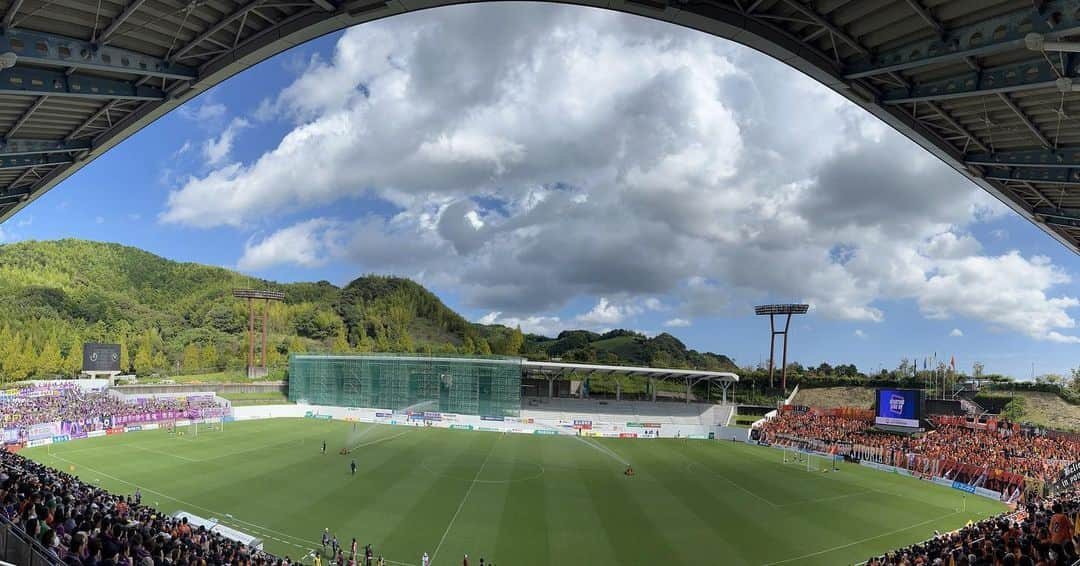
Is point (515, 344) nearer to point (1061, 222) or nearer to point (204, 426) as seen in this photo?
point (204, 426)

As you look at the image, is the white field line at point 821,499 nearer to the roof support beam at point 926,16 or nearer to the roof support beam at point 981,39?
the roof support beam at point 981,39

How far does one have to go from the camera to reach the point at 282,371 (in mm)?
94375

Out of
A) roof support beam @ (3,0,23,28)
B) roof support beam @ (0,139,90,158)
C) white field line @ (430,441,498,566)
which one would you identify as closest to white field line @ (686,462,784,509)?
white field line @ (430,441,498,566)

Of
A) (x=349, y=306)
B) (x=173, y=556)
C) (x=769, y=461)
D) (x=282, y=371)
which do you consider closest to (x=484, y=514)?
(x=173, y=556)

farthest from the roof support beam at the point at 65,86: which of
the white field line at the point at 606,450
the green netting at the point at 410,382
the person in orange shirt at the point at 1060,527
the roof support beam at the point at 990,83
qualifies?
the green netting at the point at 410,382

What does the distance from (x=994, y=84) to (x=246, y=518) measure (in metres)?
30.6

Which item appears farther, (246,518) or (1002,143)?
(246,518)

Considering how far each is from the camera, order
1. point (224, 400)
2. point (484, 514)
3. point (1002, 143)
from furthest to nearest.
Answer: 1. point (224, 400)
2. point (484, 514)
3. point (1002, 143)

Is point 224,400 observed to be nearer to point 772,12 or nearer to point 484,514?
point 484,514

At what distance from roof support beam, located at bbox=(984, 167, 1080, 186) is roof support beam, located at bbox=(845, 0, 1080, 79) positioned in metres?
6.87

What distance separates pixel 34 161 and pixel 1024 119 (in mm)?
25537

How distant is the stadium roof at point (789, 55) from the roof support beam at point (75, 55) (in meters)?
0.02

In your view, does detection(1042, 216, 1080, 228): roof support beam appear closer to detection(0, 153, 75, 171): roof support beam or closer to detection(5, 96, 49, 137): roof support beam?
detection(5, 96, 49, 137): roof support beam

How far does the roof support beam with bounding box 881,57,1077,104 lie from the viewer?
33.2 feet
